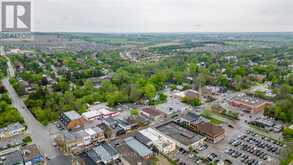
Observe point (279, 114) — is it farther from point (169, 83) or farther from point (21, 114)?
point (21, 114)

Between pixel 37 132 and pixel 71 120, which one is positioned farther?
pixel 71 120

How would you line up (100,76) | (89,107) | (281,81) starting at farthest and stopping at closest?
1. (100,76)
2. (281,81)
3. (89,107)

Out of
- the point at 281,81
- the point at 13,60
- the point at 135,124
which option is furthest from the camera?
the point at 13,60

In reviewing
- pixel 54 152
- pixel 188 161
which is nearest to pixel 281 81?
pixel 188 161

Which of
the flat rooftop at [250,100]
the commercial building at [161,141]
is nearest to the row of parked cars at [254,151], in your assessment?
the commercial building at [161,141]

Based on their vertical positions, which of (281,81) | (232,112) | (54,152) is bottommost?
(54,152)

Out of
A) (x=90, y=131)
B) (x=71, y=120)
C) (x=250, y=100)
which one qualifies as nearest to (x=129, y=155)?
(x=90, y=131)

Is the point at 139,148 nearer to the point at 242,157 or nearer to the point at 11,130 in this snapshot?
the point at 242,157
